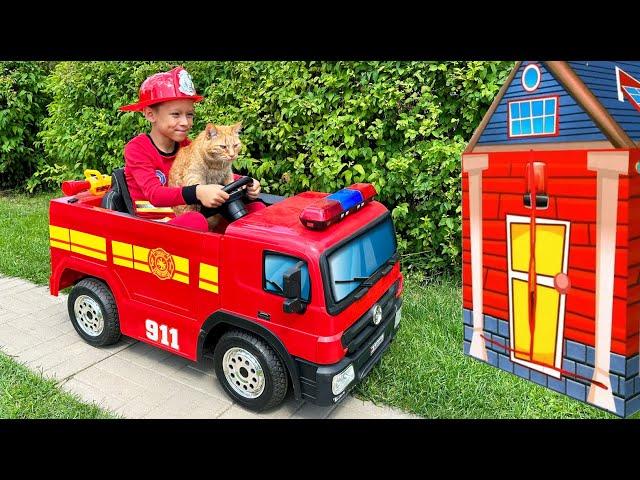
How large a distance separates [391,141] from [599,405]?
274 centimetres

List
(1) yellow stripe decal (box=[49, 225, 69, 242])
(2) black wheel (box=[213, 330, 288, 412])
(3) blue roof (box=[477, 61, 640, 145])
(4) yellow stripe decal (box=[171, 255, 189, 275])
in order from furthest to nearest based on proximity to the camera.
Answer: (1) yellow stripe decal (box=[49, 225, 69, 242]), (4) yellow stripe decal (box=[171, 255, 189, 275]), (2) black wheel (box=[213, 330, 288, 412]), (3) blue roof (box=[477, 61, 640, 145])

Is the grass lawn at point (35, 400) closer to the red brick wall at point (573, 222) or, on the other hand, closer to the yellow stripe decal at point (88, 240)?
the yellow stripe decal at point (88, 240)

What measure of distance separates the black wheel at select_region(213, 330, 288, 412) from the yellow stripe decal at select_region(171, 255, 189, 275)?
1.54 ft

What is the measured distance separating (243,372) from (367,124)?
2.24 m

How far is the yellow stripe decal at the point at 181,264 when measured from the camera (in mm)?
3107

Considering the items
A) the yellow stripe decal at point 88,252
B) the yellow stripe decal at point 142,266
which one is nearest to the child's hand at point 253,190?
the yellow stripe decal at point 142,266

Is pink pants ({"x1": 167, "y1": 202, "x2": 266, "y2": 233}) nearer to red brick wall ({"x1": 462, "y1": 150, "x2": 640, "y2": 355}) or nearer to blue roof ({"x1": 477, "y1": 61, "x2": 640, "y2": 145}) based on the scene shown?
red brick wall ({"x1": 462, "y1": 150, "x2": 640, "y2": 355})

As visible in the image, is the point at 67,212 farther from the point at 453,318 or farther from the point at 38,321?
the point at 453,318

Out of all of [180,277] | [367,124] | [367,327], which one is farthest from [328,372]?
[367,124]

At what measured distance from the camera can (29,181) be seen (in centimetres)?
826

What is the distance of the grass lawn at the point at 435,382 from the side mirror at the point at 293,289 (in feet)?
2.78

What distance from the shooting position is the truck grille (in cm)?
278

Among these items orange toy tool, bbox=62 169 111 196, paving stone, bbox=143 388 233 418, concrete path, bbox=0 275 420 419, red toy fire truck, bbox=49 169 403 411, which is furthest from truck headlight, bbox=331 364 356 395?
orange toy tool, bbox=62 169 111 196

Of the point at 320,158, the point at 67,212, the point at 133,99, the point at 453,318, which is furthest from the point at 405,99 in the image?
the point at 133,99
